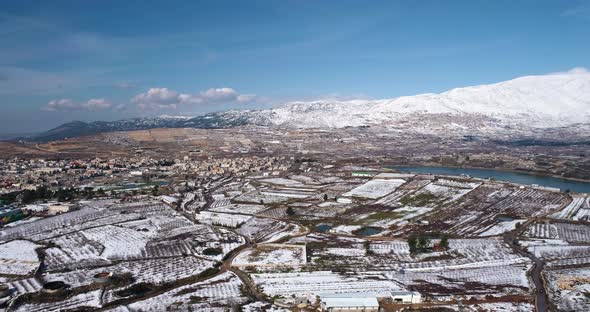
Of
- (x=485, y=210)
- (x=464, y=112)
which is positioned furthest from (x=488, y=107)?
(x=485, y=210)

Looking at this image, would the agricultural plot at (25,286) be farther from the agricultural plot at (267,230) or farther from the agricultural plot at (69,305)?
the agricultural plot at (267,230)

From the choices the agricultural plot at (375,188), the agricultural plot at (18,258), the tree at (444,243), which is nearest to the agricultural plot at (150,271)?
the agricultural plot at (18,258)

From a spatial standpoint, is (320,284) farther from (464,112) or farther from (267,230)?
(464,112)

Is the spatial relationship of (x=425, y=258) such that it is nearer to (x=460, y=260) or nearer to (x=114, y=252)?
(x=460, y=260)

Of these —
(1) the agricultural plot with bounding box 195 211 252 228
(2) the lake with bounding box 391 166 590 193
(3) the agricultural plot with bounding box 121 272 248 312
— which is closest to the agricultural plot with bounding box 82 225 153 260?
(1) the agricultural plot with bounding box 195 211 252 228

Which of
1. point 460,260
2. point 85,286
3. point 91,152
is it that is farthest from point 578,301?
point 91,152

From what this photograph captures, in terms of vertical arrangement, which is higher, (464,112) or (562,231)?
(464,112)
